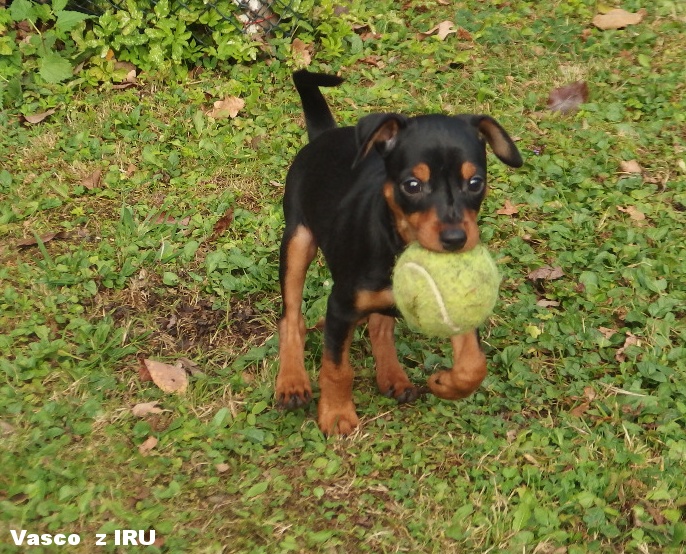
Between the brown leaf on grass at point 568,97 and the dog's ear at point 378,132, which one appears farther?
the brown leaf on grass at point 568,97

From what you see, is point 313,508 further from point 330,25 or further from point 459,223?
point 330,25

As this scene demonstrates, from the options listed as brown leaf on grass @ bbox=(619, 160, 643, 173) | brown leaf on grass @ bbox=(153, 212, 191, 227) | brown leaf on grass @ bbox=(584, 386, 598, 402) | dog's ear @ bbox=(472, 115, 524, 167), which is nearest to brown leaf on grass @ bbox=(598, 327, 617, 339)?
brown leaf on grass @ bbox=(584, 386, 598, 402)

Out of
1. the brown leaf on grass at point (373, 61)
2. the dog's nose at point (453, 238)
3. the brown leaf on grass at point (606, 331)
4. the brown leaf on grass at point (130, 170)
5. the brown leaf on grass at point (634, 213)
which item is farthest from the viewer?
the brown leaf on grass at point (373, 61)

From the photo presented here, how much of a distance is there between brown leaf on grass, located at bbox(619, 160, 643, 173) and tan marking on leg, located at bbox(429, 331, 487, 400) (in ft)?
8.24

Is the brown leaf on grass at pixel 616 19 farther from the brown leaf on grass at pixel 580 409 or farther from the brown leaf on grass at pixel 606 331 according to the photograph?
the brown leaf on grass at pixel 580 409

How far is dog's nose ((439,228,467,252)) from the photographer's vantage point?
307 centimetres

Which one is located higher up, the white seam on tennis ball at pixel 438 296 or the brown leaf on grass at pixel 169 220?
the white seam on tennis ball at pixel 438 296

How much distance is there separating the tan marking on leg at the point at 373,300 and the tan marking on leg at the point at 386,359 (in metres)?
0.51

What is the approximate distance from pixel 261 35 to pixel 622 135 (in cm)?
269

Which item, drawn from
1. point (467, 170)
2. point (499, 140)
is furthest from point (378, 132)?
point (499, 140)

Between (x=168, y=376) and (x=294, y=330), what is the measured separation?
63cm

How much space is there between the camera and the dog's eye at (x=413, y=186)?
328 centimetres

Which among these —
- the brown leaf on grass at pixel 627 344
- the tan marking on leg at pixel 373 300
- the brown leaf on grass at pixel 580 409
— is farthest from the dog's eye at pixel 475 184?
the brown leaf on grass at pixel 627 344

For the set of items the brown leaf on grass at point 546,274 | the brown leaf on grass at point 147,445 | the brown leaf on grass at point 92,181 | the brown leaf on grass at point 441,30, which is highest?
the brown leaf on grass at point 441,30
